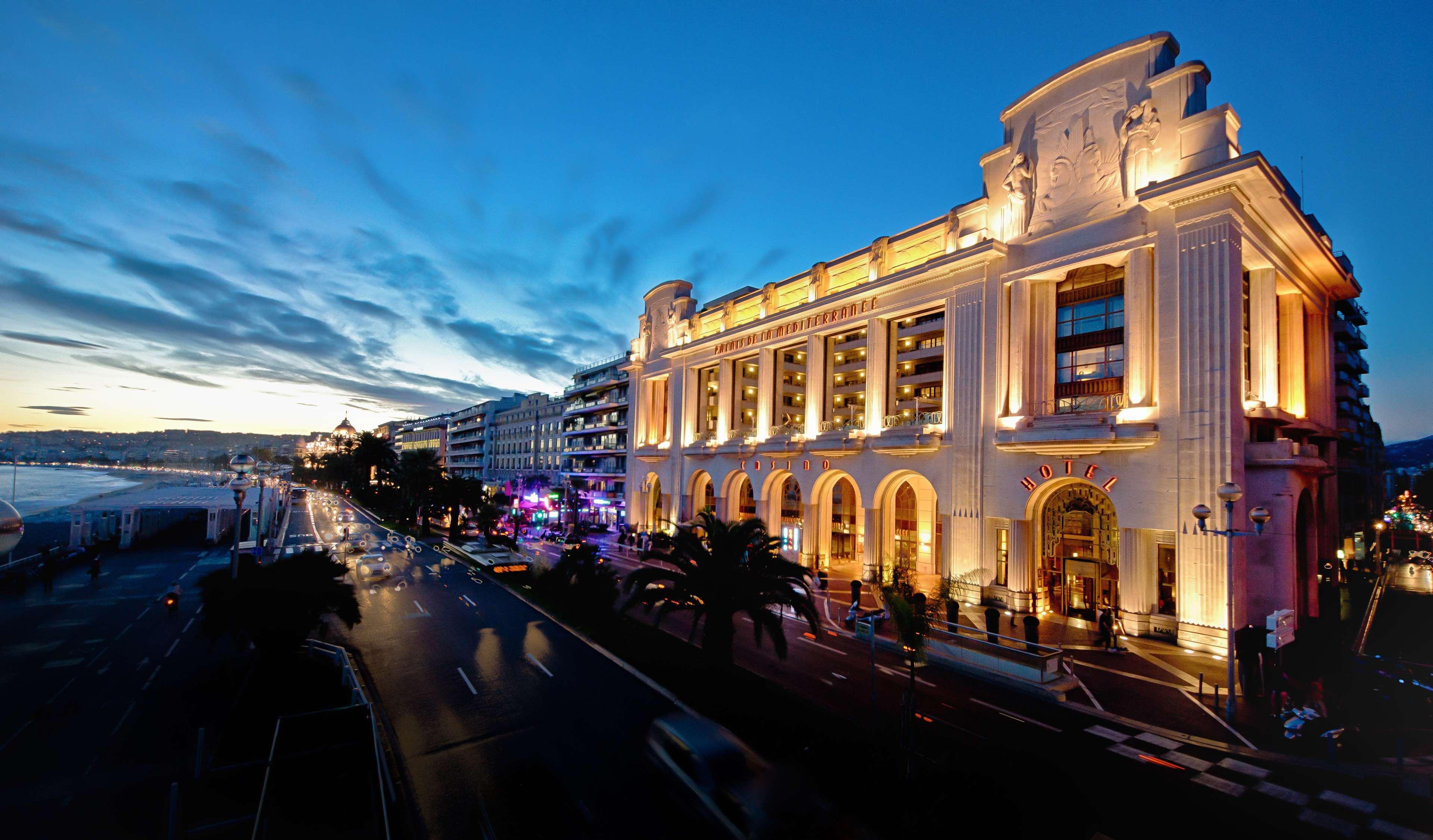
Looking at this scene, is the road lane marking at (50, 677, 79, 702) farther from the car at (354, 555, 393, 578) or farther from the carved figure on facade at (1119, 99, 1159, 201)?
the carved figure on facade at (1119, 99, 1159, 201)

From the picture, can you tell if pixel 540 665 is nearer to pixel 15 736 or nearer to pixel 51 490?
pixel 15 736

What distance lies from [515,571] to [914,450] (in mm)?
24590

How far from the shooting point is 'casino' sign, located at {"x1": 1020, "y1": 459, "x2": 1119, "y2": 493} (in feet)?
82.9

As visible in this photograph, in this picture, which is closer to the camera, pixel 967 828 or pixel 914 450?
pixel 967 828

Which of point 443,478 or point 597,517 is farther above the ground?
point 443,478

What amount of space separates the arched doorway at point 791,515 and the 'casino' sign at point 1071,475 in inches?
640

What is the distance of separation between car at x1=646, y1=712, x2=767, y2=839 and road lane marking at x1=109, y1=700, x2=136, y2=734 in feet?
42.5

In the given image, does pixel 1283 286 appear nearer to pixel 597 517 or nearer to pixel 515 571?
pixel 515 571

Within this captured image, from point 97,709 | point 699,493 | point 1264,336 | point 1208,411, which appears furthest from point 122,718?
point 1264,336

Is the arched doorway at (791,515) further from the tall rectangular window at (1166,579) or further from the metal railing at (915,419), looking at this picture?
the tall rectangular window at (1166,579)

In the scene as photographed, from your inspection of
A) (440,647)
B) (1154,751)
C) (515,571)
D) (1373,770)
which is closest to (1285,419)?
(1373,770)

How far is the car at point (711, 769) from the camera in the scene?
9438 millimetres

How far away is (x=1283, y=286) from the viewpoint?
1121 inches

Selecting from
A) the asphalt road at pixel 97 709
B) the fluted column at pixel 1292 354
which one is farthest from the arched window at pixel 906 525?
the asphalt road at pixel 97 709
